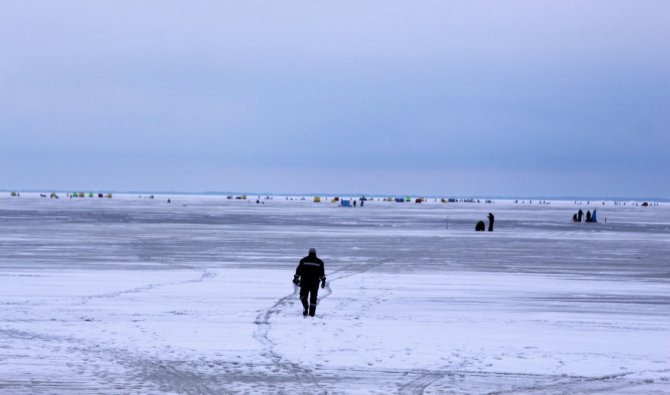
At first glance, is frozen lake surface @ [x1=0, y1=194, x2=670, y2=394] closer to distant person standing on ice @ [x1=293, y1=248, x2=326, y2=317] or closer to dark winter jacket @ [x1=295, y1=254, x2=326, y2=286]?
distant person standing on ice @ [x1=293, y1=248, x2=326, y2=317]

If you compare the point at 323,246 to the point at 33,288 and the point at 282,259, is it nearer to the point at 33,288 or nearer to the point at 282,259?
the point at 282,259

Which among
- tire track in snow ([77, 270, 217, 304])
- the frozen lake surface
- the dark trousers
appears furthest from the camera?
tire track in snow ([77, 270, 217, 304])

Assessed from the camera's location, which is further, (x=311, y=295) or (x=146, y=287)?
(x=146, y=287)

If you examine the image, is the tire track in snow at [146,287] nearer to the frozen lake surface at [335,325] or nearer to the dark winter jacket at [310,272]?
the frozen lake surface at [335,325]

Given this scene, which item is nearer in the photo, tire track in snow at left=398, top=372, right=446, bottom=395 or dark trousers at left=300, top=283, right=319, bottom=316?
tire track in snow at left=398, top=372, right=446, bottom=395

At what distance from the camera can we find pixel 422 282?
23531 millimetres

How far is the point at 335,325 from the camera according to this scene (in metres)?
15.8

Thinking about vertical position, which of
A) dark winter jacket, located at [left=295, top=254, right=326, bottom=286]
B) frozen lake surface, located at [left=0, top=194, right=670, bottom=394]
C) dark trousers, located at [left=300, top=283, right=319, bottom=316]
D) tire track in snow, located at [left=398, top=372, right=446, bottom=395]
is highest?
dark winter jacket, located at [left=295, top=254, right=326, bottom=286]

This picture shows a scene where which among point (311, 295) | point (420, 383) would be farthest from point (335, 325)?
point (420, 383)

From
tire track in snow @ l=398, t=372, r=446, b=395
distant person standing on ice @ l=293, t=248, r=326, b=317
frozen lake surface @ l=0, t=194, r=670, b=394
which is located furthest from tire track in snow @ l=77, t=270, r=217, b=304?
tire track in snow @ l=398, t=372, r=446, b=395

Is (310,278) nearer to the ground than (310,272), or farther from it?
nearer to the ground

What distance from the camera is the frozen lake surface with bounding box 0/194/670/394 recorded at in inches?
443

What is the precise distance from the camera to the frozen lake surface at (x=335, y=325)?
11250 mm

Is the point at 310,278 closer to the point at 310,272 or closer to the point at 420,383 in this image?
the point at 310,272
